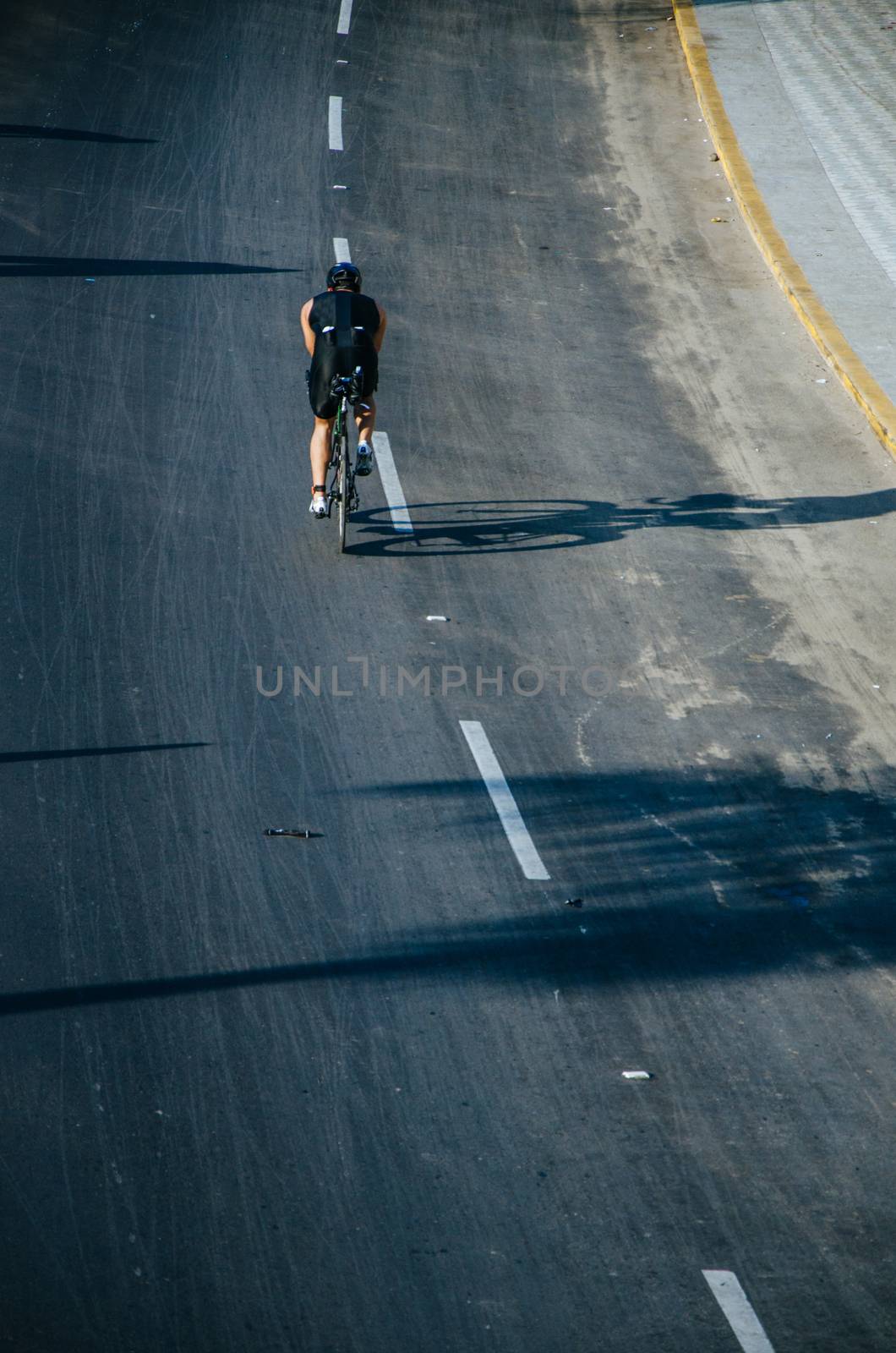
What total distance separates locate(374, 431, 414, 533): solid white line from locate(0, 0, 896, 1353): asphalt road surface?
0.27 ft

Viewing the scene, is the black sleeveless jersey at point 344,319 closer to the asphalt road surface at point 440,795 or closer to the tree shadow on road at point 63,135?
the asphalt road surface at point 440,795

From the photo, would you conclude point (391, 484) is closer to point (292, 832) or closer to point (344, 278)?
point (344, 278)

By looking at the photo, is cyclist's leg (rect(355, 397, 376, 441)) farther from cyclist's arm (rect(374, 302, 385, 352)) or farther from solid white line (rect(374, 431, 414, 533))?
solid white line (rect(374, 431, 414, 533))

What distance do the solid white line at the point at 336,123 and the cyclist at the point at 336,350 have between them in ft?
24.4

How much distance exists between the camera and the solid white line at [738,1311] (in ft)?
17.3

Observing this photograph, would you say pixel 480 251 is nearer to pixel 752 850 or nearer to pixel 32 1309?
pixel 752 850

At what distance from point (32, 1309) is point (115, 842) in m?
2.67

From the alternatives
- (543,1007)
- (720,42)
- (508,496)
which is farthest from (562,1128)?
(720,42)

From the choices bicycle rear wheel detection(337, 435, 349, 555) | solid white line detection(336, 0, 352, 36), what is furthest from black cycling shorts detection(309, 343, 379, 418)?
solid white line detection(336, 0, 352, 36)

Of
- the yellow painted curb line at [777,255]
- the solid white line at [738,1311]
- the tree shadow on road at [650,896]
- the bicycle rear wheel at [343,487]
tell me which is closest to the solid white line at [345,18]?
the yellow painted curb line at [777,255]

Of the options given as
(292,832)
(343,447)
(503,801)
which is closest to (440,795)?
(503,801)

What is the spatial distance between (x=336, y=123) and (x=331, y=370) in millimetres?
8731

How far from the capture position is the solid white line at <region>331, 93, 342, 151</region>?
1719 centimetres

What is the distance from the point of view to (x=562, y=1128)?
617cm
